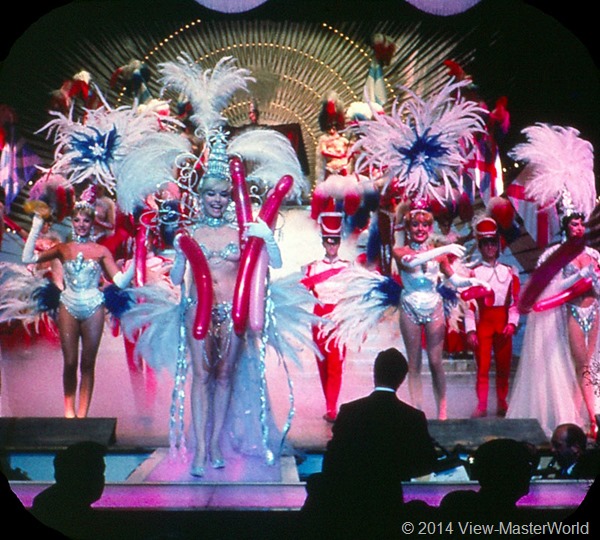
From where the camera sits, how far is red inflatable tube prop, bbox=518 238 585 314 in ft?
19.4

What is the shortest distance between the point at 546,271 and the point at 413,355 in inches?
34.1

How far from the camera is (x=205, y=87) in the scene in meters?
5.69

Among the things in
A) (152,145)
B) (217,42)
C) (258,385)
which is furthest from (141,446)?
(217,42)

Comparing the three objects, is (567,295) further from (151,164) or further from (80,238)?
(80,238)

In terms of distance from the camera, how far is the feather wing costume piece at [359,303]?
5785mm

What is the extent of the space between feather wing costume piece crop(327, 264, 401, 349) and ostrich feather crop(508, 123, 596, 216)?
37.5 inches

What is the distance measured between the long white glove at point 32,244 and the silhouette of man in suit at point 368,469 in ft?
6.07

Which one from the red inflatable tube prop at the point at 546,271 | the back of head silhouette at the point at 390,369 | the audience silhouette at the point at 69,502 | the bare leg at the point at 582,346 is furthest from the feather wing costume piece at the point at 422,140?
the audience silhouette at the point at 69,502

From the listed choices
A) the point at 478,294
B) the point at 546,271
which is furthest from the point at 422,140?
the point at 546,271

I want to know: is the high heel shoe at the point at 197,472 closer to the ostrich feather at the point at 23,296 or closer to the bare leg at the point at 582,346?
the ostrich feather at the point at 23,296

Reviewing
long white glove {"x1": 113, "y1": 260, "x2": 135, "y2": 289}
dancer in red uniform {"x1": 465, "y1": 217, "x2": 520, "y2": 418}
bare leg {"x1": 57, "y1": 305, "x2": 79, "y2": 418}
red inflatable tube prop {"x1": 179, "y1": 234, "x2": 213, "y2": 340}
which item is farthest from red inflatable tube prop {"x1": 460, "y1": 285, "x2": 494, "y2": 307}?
bare leg {"x1": 57, "y1": 305, "x2": 79, "y2": 418}

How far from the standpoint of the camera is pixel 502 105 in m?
5.89

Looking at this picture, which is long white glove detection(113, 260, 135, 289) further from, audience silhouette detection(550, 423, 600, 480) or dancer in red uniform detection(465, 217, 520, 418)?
audience silhouette detection(550, 423, 600, 480)

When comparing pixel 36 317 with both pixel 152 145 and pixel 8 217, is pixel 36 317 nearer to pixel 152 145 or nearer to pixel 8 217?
pixel 8 217
